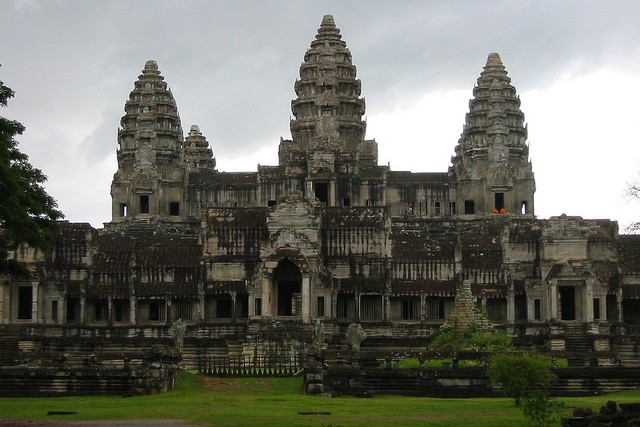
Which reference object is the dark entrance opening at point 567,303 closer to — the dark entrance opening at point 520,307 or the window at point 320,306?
the dark entrance opening at point 520,307

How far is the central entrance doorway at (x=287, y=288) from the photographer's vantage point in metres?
79.4

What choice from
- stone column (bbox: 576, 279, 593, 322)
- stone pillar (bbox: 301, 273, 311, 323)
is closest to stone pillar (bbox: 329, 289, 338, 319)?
stone pillar (bbox: 301, 273, 311, 323)

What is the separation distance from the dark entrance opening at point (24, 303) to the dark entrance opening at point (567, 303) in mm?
32376

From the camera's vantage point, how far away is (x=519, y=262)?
83.7m

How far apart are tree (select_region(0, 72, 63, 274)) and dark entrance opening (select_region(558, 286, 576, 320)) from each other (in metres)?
39.8

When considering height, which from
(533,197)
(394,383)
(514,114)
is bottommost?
(394,383)

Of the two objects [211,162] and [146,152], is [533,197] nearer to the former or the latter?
[146,152]

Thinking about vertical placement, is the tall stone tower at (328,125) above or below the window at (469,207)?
above

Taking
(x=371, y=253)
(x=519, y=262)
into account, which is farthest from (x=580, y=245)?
(x=371, y=253)

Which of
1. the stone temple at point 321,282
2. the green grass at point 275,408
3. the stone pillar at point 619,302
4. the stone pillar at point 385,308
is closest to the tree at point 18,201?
the green grass at point 275,408

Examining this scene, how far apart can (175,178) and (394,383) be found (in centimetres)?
6414

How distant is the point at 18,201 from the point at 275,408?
11.7 m

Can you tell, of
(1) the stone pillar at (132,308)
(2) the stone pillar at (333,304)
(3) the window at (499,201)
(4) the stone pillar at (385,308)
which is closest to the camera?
(2) the stone pillar at (333,304)

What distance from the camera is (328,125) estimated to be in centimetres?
11412
